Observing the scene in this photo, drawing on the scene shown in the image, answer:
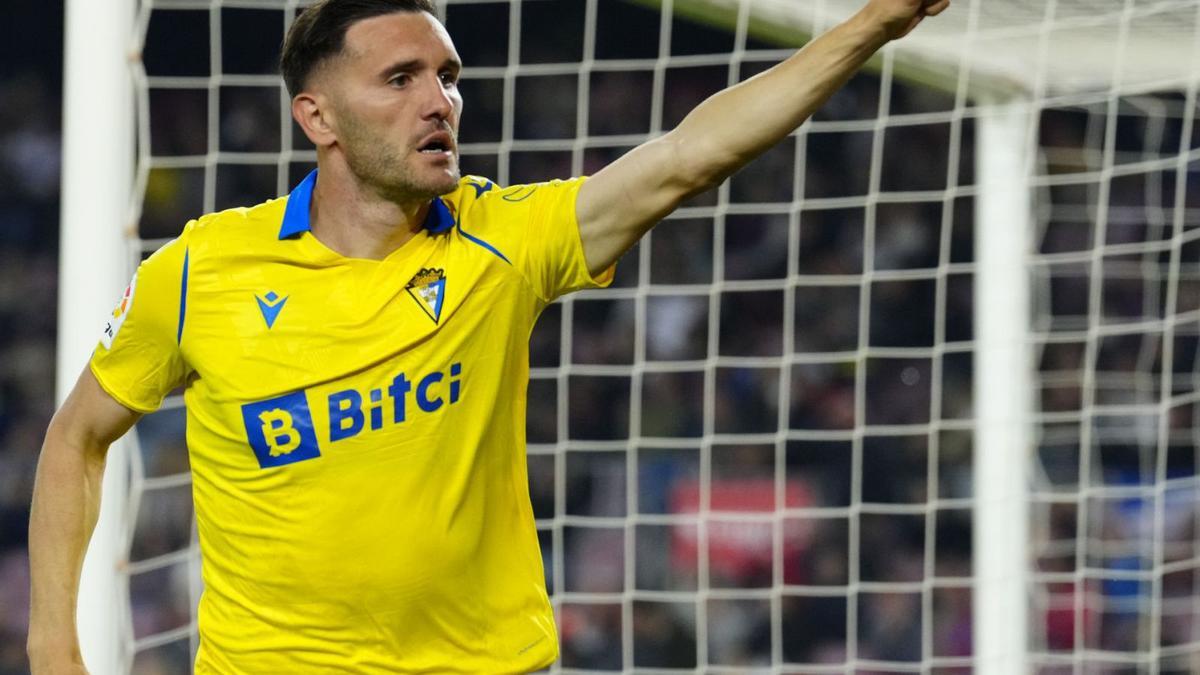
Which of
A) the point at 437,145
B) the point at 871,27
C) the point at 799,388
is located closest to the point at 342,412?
the point at 437,145

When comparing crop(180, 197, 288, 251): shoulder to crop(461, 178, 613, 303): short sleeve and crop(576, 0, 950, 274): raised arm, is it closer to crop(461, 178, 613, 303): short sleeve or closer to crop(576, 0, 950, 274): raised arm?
crop(461, 178, 613, 303): short sleeve

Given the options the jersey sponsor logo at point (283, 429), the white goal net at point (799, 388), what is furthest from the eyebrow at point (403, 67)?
the white goal net at point (799, 388)

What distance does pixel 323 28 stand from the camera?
237 cm

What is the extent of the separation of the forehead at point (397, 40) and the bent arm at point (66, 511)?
25.6 inches

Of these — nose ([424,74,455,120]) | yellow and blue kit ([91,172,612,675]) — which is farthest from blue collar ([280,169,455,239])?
nose ([424,74,455,120])

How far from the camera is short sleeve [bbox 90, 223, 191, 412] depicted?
233cm

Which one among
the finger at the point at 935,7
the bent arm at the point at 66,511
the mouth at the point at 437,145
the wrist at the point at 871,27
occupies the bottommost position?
the bent arm at the point at 66,511

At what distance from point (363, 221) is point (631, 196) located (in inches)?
17.5

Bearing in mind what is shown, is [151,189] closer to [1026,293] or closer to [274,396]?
[1026,293]

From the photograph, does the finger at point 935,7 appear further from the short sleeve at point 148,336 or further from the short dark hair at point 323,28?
the short sleeve at point 148,336

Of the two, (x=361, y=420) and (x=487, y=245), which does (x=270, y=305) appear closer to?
(x=361, y=420)

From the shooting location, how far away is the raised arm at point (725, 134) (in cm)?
197

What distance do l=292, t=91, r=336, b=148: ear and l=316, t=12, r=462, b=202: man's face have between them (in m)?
0.03

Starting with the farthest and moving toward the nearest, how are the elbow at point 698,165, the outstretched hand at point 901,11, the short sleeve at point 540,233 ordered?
the short sleeve at point 540,233 → the elbow at point 698,165 → the outstretched hand at point 901,11
